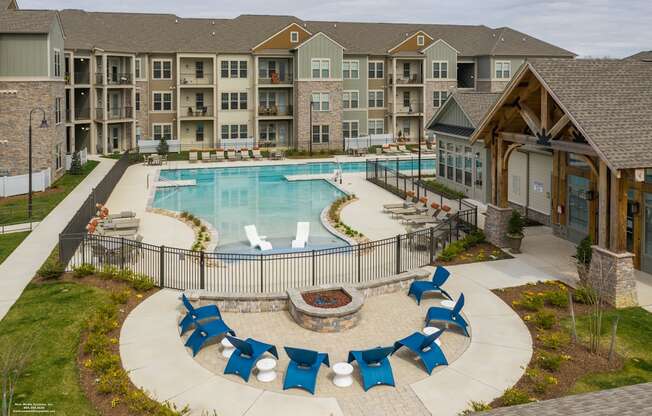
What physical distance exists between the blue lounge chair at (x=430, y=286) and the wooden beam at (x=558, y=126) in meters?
5.53

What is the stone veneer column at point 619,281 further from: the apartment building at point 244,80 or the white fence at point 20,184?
the apartment building at point 244,80

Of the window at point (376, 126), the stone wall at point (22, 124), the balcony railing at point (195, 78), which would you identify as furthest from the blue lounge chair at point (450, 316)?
the window at point (376, 126)

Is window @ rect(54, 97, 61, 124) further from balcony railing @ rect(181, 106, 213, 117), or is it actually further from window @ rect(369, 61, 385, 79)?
window @ rect(369, 61, 385, 79)

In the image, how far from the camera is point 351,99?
196ft

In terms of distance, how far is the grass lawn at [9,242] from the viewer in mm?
21497

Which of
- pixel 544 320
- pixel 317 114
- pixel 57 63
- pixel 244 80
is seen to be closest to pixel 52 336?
pixel 544 320

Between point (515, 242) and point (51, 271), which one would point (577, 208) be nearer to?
point (515, 242)

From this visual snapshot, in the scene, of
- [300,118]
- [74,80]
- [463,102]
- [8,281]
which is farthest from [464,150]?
[74,80]

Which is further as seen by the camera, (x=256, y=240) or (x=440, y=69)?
(x=440, y=69)

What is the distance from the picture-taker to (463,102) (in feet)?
106

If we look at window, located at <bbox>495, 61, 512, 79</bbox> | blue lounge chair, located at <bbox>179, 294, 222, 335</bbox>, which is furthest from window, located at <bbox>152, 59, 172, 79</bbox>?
blue lounge chair, located at <bbox>179, 294, 222, 335</bbox>

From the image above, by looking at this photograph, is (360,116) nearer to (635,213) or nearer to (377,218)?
(377,218)

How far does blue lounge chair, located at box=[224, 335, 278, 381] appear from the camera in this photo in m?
12.1

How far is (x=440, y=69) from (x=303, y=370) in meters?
53.9
